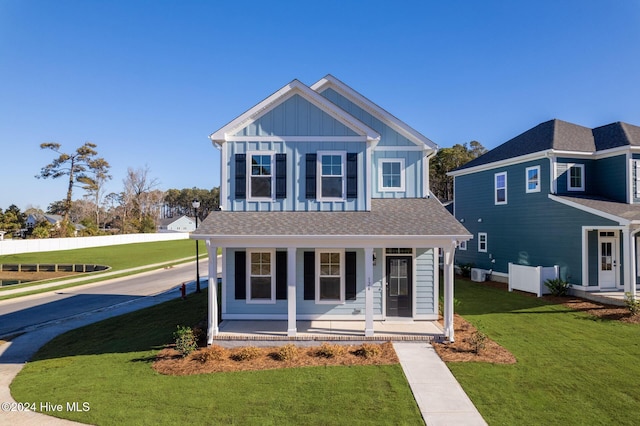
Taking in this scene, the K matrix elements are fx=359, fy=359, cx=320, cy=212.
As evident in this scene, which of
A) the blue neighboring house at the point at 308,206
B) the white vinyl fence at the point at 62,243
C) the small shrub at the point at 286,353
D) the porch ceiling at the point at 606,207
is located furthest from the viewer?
the white vinyl fence at the point at 62,243

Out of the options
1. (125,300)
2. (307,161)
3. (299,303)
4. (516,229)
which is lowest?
(125,300)

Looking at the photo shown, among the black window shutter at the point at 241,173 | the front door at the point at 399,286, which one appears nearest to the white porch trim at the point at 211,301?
the black window shutter at the point at 241,173

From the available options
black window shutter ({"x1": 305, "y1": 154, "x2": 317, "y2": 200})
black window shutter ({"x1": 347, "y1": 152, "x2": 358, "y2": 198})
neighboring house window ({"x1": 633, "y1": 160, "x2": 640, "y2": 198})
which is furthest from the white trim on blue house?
neighboring house window ({"x1": 633, "y1": 160, "x2": 640, "y2": 198})

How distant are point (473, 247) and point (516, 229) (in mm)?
3690

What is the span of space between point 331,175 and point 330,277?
334 cm

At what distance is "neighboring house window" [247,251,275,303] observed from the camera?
38.5 ft

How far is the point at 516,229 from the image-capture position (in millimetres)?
18672

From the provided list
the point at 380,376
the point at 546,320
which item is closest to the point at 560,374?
the point at 380,376

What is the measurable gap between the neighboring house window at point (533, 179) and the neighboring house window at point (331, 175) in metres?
11.2

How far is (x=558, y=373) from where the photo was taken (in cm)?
799

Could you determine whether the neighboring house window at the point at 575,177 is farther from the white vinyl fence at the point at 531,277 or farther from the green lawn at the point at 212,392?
the green lawn at the point at 212,392

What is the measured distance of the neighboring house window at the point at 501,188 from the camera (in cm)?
1944

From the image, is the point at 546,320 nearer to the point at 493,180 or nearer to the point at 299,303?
the point at 299,303

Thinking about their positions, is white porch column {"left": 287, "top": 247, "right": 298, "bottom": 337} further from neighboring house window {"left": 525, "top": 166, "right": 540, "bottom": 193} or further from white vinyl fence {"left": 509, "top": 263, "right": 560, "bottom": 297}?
neighboring house window {"left": 525, "top": 166, "right": 540, "bottom": 193}
